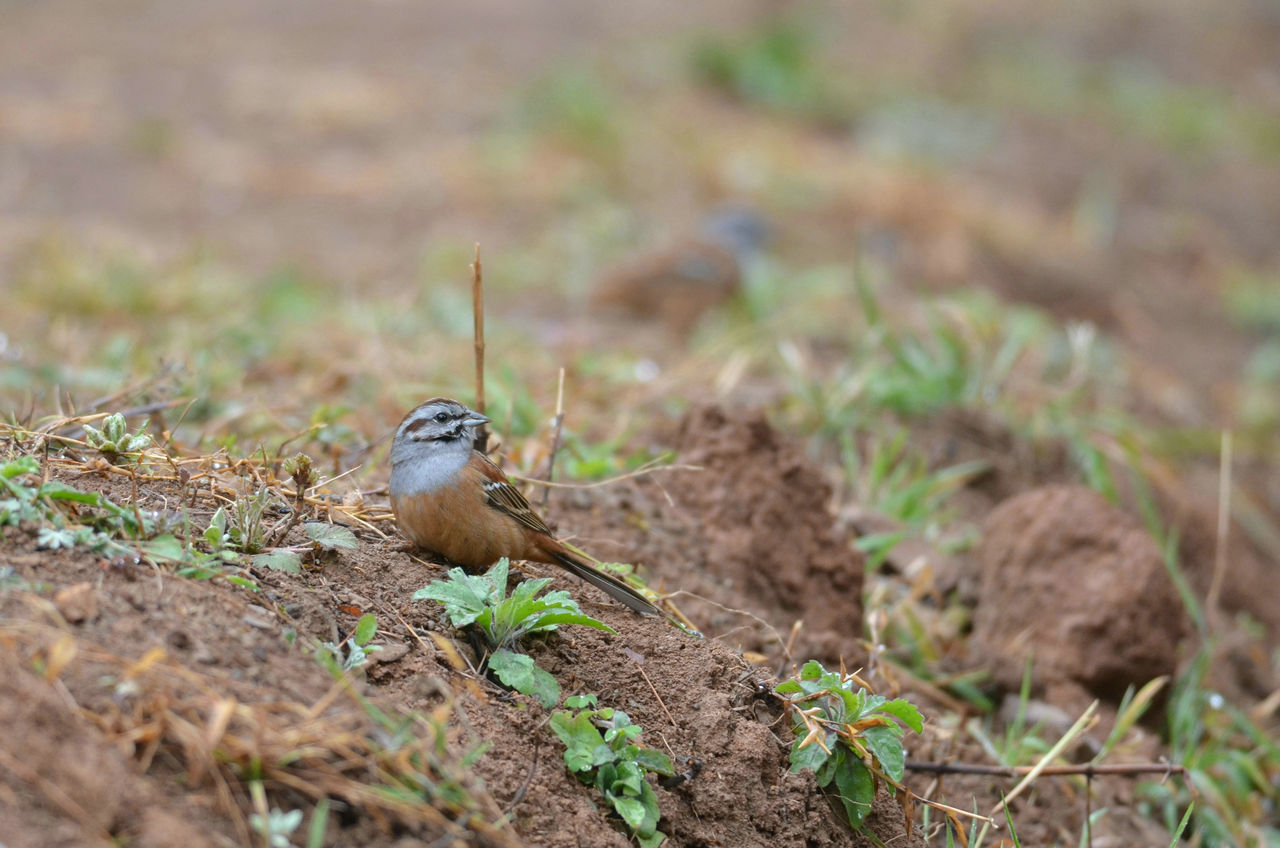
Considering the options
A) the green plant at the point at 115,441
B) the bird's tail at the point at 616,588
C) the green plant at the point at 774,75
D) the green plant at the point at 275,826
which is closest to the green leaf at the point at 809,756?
the bird's tail at the point at 616,588

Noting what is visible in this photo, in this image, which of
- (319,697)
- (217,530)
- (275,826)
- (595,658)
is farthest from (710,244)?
(275,826)

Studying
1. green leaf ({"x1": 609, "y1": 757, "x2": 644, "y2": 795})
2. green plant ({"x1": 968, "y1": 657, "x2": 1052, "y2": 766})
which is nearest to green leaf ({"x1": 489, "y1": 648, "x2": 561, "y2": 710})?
green leaf ({"x1": 609, "y1": 757, "x2": 644, "y2": 795})

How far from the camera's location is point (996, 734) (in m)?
4.40

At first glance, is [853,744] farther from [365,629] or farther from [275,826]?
[275,826]

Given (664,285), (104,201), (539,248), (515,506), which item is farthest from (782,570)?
(104,201)

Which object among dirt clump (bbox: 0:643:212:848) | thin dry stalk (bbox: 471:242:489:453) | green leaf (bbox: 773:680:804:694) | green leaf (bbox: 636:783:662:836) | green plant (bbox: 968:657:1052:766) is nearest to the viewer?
dirt clump (bbox: 0:643:212:848)

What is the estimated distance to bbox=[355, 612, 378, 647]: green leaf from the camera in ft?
9.06

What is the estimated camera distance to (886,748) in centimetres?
304

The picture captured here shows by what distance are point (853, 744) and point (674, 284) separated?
5718 mm

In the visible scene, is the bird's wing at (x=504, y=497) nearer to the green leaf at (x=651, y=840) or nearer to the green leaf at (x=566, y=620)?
the green leaf at (x=566, y=620)

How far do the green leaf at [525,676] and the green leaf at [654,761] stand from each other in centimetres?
25

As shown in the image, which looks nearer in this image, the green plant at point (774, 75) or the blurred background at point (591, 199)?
the blurred background at point (591, 199)

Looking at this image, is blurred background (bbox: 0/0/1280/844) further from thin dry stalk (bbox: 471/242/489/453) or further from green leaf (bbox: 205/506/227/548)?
green leaf (bbox: 205/506/227/548)

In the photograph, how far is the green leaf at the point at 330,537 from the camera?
3.07m
